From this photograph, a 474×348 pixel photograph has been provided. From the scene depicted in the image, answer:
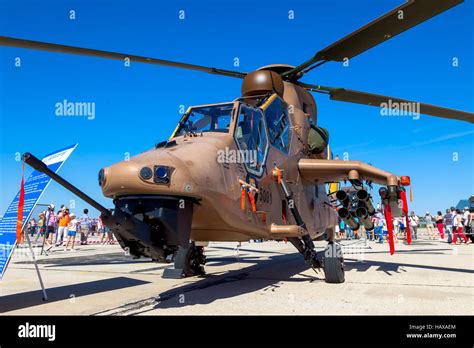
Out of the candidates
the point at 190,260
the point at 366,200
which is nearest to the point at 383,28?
the point at 366,200

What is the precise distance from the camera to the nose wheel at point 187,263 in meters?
8.54

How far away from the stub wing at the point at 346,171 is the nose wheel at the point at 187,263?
3.15 m

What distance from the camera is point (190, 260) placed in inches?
347

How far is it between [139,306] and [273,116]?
449 centimetres

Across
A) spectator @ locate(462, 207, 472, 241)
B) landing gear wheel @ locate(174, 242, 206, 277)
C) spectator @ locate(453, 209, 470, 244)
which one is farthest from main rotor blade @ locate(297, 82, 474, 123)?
spectator @ locate(462, 207, 472, 241)

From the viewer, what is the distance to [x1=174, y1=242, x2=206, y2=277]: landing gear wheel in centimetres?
862

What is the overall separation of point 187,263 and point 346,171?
13.9 ft

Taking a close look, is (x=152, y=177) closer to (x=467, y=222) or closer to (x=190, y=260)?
(x=190, y=260)

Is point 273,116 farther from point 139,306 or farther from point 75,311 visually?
point 75,311

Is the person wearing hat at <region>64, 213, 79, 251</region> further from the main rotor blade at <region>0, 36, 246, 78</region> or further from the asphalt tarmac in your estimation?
the main rotor blade at <region>0, 36, 246, 78</region>

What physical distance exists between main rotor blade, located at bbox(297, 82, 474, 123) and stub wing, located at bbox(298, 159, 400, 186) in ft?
6.66

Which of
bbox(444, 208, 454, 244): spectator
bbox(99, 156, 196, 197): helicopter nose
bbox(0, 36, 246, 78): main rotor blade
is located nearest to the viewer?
bbox(99, 156, 196, 197): helicopter nose

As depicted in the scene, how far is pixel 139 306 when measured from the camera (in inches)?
220
